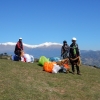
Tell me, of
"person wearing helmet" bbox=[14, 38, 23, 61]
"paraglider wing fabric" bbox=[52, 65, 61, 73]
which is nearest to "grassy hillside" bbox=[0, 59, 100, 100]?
"paraglider wing fabric" bbox=[52, 65, 61, 73]

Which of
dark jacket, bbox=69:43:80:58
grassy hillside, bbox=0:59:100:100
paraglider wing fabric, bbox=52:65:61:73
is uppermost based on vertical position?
dark jacket, bbox=69:43:80:58

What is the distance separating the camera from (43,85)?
17.6 metres

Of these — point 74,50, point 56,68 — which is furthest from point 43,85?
point 74,50

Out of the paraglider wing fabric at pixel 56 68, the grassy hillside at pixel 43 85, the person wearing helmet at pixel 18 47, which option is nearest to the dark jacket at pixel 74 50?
the paraglider wing fabric at pixel 56 68

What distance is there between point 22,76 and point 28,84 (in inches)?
73.8

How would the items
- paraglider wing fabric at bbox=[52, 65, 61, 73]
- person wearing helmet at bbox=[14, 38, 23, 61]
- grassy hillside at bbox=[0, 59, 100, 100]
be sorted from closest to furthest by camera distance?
grassy hillside at bbox=[0, 59, 100, 100] < paraglider wing fabric at bbox=[52, 65, 61, 73] < person wearing helmet at bbox=[14, 38, 23, 61]

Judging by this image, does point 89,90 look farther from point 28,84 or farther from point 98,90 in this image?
point 28,84

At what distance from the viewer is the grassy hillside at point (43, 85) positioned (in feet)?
51.2

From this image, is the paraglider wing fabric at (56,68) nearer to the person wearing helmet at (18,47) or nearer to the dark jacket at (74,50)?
the dark jacket at (74,50)

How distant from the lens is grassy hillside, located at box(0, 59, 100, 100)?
15.6 m

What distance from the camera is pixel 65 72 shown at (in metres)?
22.6

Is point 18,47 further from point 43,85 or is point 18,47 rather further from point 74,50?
point 43,85

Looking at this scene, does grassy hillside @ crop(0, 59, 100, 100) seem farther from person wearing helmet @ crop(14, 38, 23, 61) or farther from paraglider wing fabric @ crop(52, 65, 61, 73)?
person wearing helmet @ crop(14, 38, 23, 61)

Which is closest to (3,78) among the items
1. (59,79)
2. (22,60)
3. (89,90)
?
(59,79)
